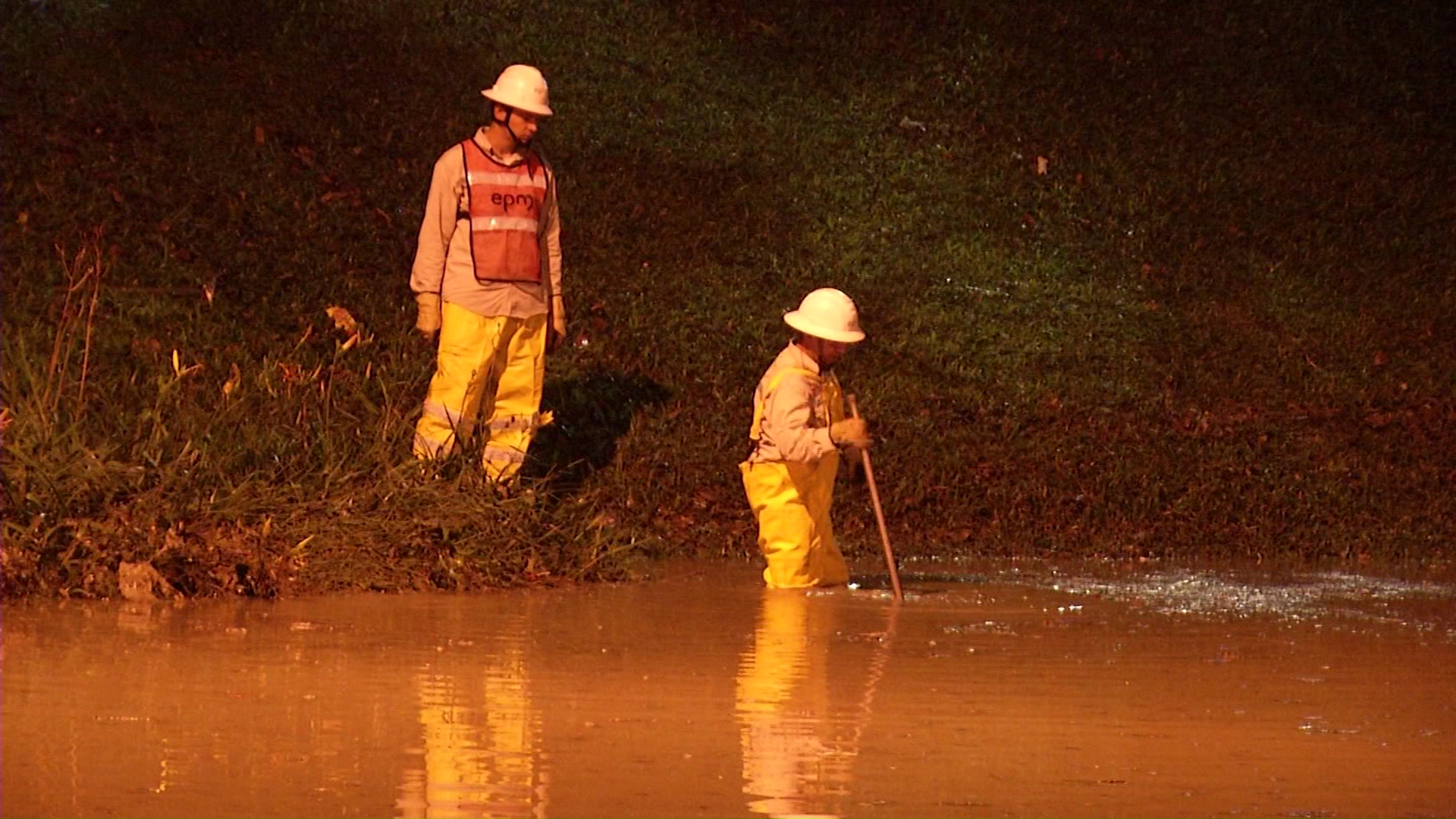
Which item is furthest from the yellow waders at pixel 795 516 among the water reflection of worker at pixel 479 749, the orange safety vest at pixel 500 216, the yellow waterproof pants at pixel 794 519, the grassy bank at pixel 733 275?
the water reflection of worker at pixel 479 749

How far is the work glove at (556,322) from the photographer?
525 inches

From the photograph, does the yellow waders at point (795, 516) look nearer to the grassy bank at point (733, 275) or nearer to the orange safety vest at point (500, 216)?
the grassy bank at point (733, 275)

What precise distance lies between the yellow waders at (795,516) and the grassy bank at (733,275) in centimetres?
84

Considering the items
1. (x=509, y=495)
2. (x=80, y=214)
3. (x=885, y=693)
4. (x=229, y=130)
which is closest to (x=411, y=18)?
(x=229, y=130)

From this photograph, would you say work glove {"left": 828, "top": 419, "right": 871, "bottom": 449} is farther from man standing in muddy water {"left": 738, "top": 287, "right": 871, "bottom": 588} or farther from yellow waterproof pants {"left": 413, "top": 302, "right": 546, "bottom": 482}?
yellow waterproof pants {"left": 413, "top": 302, "right": 546, "bottom": 482}

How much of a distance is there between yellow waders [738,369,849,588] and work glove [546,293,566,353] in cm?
138

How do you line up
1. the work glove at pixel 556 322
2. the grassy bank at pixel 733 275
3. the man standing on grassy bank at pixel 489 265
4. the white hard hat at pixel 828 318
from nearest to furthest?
1. the grassy bank at pixel 733 275
2. the white hard hat at pixel 828 318
3. the man standing on grassy bank at pixel 489 265
4. the work glove at pixel 556 322

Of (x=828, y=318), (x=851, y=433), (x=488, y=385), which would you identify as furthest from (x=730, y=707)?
(x=488, y=385)

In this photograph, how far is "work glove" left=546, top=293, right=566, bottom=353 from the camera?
43.7 ft

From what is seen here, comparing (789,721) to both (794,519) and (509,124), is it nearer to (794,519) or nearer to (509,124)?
(794,519)

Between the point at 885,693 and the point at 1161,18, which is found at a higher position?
the point at 1161,18

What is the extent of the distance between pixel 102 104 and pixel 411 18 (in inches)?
145

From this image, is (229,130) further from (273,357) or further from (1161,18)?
(1161,18)

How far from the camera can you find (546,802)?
679 centimetres
